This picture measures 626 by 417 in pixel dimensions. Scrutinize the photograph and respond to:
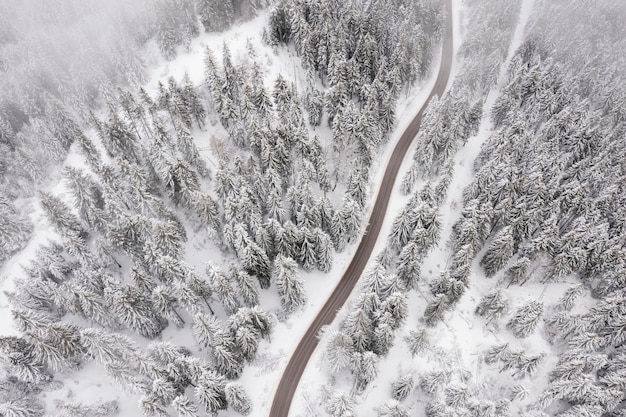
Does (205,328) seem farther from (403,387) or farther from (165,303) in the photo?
(403,387)

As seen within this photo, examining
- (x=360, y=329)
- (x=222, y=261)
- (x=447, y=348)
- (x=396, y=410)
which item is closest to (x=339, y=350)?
(x=360, y=329)

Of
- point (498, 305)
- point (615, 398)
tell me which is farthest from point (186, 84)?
point (615, 398)

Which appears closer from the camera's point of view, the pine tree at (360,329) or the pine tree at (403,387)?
the pine tree at (403,387)

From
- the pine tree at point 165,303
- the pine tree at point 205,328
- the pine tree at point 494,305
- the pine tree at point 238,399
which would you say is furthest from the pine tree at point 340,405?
the pine tree at point 494,305

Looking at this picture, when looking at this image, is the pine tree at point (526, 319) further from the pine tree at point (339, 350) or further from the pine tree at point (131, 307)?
the pine tree at point (131, 307)

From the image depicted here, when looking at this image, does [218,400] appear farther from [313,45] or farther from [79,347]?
[313,45]

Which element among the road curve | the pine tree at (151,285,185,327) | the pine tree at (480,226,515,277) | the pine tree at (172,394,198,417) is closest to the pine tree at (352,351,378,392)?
the road curve

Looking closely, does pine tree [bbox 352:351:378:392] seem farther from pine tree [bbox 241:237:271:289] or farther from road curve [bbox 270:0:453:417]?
pine tree [bbox 241:237:271:289]
